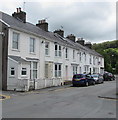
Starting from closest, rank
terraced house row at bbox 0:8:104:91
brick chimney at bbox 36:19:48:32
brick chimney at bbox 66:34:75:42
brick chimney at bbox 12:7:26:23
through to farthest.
Result: terraced house row at bbox 0:8:104:91, brick chimney at bbox 12:7:26:23, brick chimney at bbox 36:19:48:32, brick chimney at bbox 66:34:75:42

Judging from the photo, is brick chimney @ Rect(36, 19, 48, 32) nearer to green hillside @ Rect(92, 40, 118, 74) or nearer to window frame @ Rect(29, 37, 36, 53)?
window frame @ Rect(29, 37, 36, 53)

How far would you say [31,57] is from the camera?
20.7 meters

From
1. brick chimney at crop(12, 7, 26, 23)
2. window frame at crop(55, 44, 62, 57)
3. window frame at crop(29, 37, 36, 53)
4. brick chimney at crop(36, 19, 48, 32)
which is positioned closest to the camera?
window frame at crop(29, 37, 36, 53)

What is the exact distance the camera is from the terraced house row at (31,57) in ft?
57.1

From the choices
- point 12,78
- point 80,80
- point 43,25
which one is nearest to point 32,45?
point 12,78

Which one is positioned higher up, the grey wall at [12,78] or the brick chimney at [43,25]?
the brick chimney at [43,25]

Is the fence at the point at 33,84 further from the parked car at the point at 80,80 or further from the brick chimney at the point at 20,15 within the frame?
the brick chimney at the point at 20,15

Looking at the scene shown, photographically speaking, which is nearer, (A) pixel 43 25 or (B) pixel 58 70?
(B) pixel 58 70

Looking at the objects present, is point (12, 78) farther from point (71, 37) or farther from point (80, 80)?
point (71, 37)

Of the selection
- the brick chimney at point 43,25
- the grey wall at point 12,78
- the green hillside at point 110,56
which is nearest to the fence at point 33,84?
the grey wall at point 12,78

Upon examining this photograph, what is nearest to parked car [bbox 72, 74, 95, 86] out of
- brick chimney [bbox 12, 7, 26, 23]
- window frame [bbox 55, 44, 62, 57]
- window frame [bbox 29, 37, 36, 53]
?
window frame [bbox 55, 44, 62, 57]

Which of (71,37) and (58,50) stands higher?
(71,37)

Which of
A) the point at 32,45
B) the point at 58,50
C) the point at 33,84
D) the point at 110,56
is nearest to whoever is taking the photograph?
the point at 33,84

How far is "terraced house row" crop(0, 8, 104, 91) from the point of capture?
17.4m
